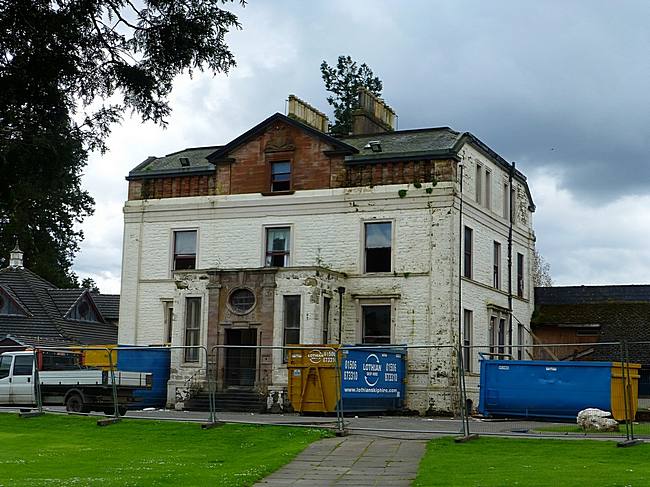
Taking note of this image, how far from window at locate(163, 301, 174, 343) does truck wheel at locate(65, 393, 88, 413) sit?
11898 millimetres

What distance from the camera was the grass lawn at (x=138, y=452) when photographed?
1516 cm

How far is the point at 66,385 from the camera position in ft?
95.8

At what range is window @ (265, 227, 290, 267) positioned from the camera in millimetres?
39750

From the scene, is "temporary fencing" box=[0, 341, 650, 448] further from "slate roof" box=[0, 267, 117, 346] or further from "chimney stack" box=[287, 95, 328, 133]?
"slate roof" box=[0, 267, 117, 346]

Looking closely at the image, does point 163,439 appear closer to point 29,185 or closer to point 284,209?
point 29,185

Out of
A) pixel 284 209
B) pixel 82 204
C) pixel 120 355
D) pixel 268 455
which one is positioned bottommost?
pixel 268 455

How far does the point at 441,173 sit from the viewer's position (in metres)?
37.4

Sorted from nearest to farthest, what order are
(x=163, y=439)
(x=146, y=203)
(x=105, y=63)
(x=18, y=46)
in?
(x=18, y=46) < (x=105, y=63) < (x=163, y=439) < (x=146, y=203)

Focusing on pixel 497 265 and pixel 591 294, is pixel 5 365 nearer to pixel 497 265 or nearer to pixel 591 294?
pixel 497 265

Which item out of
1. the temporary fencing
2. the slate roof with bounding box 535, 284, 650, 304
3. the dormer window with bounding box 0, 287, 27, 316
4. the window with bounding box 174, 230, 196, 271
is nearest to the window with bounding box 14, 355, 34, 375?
the temporary fencing

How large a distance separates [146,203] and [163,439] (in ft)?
71.7

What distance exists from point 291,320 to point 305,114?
36.6 feet

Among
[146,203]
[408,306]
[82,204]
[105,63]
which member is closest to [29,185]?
[105,63]

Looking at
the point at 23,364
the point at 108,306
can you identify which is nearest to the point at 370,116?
the point at 23,364
